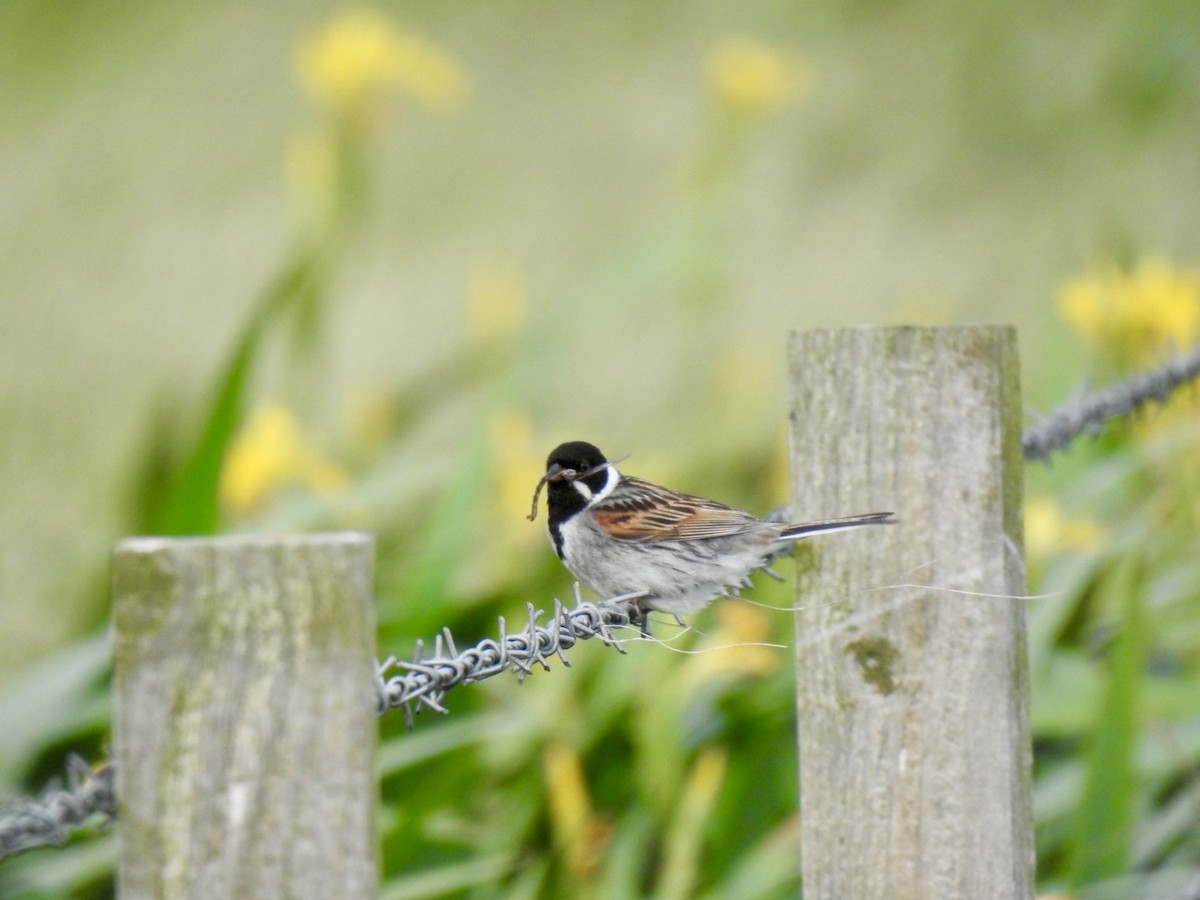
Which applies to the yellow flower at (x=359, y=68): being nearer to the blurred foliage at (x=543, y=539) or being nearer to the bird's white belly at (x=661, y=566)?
the blurred foliage at (x=543, y=539)

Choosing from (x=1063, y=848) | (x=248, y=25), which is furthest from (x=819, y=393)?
(x=248, y=25)

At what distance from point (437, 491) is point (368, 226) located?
1.60 meters

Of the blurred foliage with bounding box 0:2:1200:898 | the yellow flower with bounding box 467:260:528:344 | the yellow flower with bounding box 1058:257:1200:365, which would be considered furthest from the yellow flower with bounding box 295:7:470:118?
the yellow flower with bounding box 1058:257:1200:365

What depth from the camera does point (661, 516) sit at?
1.73 m

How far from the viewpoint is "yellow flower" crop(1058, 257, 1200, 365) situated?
3.12 meters

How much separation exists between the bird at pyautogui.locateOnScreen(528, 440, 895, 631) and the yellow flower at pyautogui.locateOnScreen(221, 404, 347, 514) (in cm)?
144

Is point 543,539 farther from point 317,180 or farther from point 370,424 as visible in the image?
point 317,180

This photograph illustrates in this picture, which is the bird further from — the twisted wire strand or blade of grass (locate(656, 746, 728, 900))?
blade of grass (locate(656, 746, 728, 900))

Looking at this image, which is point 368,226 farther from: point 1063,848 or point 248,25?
point 1063,848

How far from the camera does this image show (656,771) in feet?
8.41

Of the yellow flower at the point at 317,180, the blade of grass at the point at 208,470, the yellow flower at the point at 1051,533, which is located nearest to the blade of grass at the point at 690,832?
the yellow flower at the point at 1051,533

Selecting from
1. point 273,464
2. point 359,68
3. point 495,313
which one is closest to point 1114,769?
point 495,313

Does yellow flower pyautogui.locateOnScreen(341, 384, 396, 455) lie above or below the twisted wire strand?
above

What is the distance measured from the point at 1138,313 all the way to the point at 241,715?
9.06ft
